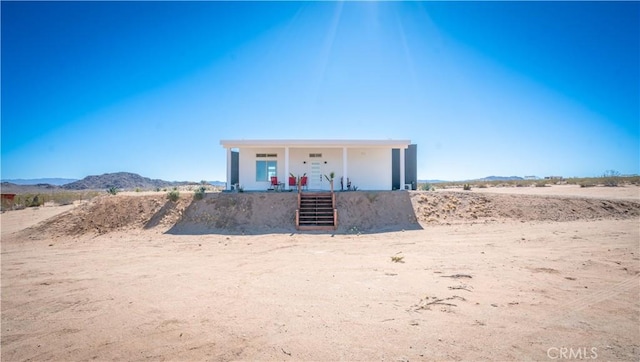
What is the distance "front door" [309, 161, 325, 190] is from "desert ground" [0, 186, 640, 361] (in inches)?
254

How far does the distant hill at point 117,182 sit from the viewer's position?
60625mm

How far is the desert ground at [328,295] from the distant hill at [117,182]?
55.7 metres

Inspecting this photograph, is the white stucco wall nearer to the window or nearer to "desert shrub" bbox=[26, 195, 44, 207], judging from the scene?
the window

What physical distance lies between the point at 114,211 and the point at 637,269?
17.7 metres

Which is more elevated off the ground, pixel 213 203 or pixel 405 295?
pixel 213 203

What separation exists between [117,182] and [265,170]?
6207cm

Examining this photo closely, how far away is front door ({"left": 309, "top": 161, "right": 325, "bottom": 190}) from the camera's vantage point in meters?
18.0

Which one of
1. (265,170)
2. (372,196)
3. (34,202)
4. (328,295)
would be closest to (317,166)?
(265,170)

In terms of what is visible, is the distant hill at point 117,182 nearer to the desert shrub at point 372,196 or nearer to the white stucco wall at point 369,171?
the white stucco wall at point 369,171

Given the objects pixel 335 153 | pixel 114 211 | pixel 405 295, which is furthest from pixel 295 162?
pixel 405 295

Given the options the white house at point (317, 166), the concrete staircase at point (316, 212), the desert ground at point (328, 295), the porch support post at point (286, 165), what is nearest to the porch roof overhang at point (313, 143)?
the porch support post at point (286, 165)

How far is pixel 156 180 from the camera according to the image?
73125 millimetres

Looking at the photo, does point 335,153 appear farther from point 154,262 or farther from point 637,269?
point 637,269

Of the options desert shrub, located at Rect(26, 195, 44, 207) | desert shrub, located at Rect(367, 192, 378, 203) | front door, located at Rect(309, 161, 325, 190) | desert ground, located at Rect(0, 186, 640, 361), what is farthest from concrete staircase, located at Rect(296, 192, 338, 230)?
desert shrub, located at Rect(26, 195, 44, 207)
